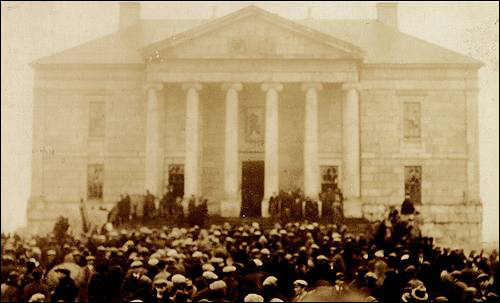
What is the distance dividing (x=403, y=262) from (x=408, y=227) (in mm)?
10097

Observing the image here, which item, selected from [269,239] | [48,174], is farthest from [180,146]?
[269,239]

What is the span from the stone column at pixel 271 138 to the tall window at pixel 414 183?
27.4 ft

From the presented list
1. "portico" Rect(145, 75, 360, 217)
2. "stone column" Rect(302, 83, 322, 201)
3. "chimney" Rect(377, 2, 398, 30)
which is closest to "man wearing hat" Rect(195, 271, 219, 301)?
"portico" Rect(145, 75, 360, 217)

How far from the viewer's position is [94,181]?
48.7 metres

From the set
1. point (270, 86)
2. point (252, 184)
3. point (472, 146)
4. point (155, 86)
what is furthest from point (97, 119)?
point (472, 146)

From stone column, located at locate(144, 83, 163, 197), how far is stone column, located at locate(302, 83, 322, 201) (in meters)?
8.18

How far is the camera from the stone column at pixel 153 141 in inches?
1789

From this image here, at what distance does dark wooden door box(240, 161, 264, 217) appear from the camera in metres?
45.7

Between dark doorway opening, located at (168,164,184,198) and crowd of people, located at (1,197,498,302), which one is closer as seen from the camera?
crowd of people, located at (1,197,498,302)

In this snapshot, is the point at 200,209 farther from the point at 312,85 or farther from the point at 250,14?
the point at 250,14

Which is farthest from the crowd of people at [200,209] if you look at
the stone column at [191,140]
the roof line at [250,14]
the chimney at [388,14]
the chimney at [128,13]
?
the chimney at [128,13]

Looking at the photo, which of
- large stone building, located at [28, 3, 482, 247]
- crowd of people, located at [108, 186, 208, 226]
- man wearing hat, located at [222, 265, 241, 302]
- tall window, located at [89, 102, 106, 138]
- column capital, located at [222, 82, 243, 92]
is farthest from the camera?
tall window, located at [89, 102, 106, 138]

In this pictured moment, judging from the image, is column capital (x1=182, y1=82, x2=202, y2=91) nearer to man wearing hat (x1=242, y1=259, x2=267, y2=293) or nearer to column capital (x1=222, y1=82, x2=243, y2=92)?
column capital (x1=222, y1=82, x2=243, y2=92)

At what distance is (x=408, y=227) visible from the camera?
92.6 ft
